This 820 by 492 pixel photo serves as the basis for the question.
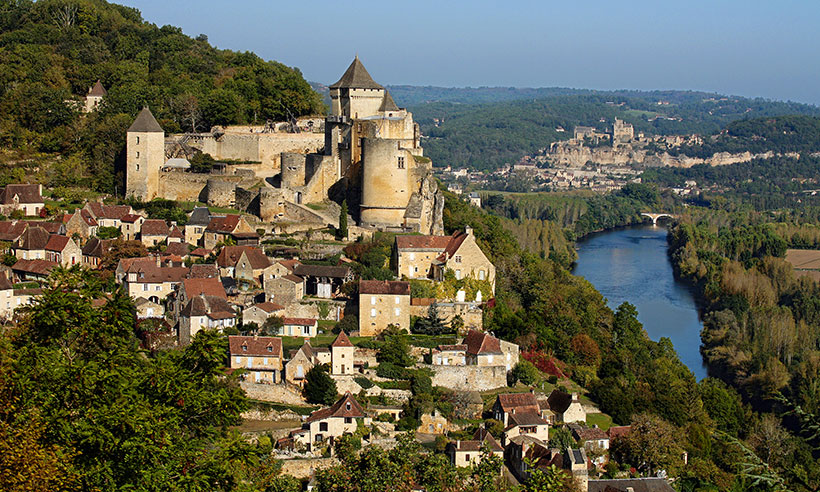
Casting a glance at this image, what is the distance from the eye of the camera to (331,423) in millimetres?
20828

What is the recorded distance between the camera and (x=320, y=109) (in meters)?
40.3

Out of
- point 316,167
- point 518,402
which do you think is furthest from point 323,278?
point 316,167

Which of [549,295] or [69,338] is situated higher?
[69,338]

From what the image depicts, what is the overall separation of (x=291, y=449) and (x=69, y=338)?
806 cm

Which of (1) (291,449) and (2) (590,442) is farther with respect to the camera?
(2) (590,442)

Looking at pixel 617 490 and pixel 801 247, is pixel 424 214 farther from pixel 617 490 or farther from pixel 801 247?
pixel 801 247

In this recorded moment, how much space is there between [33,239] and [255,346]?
8.33 m

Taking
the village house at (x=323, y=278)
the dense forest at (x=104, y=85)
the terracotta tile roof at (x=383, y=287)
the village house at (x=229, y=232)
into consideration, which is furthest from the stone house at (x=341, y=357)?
the dense forest at (x=104, y=85)

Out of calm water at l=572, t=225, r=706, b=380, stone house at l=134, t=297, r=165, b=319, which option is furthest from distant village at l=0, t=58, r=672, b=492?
calm water at l=572, t=225, r=706, b=380

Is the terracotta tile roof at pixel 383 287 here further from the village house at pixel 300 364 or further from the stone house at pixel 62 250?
the stone house at pixel 62 250

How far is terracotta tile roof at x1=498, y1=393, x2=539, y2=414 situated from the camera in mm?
22578

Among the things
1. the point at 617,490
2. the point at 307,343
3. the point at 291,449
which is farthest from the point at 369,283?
the point at 617,490

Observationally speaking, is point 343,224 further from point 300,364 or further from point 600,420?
point 600,420

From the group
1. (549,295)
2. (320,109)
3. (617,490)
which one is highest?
(320,109)
